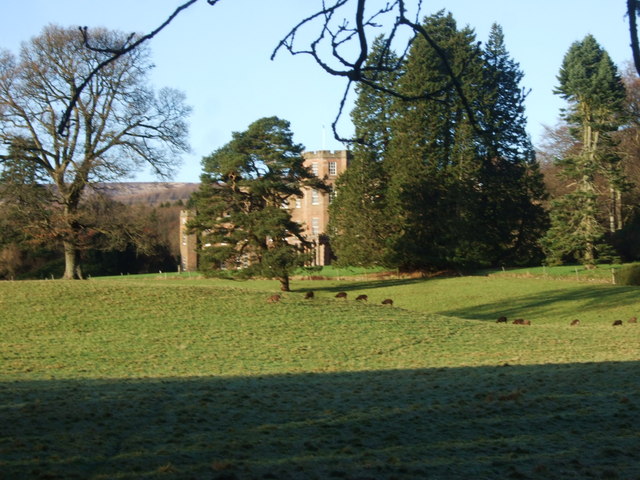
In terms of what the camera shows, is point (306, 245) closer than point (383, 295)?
Yes

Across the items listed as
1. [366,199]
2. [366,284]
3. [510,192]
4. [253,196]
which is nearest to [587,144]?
[510,192]

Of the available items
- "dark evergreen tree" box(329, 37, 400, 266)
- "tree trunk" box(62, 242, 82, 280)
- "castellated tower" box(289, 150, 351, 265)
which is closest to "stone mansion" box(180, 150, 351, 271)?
"castellated tower" box(289, 150, 351, 265)

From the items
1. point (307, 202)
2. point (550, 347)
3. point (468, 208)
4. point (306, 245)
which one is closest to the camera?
point (550, 347)

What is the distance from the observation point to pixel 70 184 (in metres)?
29.8

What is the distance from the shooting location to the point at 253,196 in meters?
38.4

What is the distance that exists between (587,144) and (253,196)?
22.8 metres

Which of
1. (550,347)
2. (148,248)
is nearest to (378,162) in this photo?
(148,248)

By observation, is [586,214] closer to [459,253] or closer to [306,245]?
[459,253]

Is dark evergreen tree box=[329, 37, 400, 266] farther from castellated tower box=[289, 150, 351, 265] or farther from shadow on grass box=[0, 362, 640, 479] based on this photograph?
shadow on grass box=[0, 362, 640, 479]

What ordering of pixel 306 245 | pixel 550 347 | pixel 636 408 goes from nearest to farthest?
pixel 636 408 < pixel 550 347 < pixel 306 245

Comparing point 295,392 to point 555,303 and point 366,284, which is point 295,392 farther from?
point 366,284

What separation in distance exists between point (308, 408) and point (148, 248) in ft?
79.2

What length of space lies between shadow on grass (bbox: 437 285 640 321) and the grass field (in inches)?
479

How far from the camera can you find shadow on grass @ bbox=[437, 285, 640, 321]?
35.0 m
